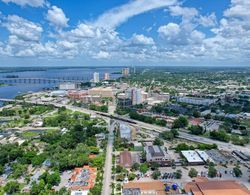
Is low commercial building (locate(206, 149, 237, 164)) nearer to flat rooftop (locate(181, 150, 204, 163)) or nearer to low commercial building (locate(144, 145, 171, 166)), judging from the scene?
flat rooftop (locate(181, 150, 204, 163))

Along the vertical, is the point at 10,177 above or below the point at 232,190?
below

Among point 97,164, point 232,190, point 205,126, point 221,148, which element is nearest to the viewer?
point 232,190

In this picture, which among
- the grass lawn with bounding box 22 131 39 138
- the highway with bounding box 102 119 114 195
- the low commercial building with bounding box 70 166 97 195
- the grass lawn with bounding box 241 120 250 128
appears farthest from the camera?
the grass lawn with bounding box 241 120 250 128

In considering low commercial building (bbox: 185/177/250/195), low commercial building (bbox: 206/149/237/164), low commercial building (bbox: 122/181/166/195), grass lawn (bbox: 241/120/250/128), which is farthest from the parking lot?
grass lawn (bbox: 241/120/250/128)

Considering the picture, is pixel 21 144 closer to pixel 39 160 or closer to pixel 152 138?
pixel 39 160

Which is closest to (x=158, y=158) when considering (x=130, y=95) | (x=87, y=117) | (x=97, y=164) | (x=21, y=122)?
(x=97, y=164)
